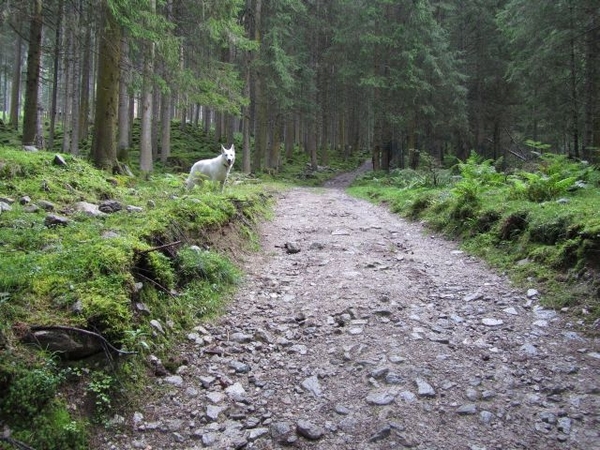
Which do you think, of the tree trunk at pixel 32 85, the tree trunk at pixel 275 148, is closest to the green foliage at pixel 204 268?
the tree trunk at pixel 32 85

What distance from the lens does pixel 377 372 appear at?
3.52 metres

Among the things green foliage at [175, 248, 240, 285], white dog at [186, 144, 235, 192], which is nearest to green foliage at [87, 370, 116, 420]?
green foliage at [175, 248, 240, 285]

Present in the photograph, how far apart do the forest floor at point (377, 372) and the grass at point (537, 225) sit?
347 millimetres

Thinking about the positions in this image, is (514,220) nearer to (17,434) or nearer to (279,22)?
(17,434)

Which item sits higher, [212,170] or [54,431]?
[212,170]

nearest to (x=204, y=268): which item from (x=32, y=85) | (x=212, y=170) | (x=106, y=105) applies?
(x=212, y=170)

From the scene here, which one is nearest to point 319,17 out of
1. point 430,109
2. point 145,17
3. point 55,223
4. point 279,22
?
point 279,22

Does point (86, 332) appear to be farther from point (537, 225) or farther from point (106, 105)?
point (106, 105)

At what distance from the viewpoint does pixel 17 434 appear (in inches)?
89.6

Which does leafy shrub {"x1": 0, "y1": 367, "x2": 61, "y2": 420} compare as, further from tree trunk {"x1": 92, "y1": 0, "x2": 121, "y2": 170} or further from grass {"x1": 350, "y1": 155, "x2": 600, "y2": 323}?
tree trunk {"x1": 92, "y1": 0, "x2": 121, "y2": 170}

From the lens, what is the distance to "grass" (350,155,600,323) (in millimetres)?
4844

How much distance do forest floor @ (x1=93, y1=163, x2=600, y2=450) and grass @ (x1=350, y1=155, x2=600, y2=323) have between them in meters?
0.35

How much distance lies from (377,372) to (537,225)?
3993 mm

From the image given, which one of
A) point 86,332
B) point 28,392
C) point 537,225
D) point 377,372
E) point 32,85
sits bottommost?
point 377,372
